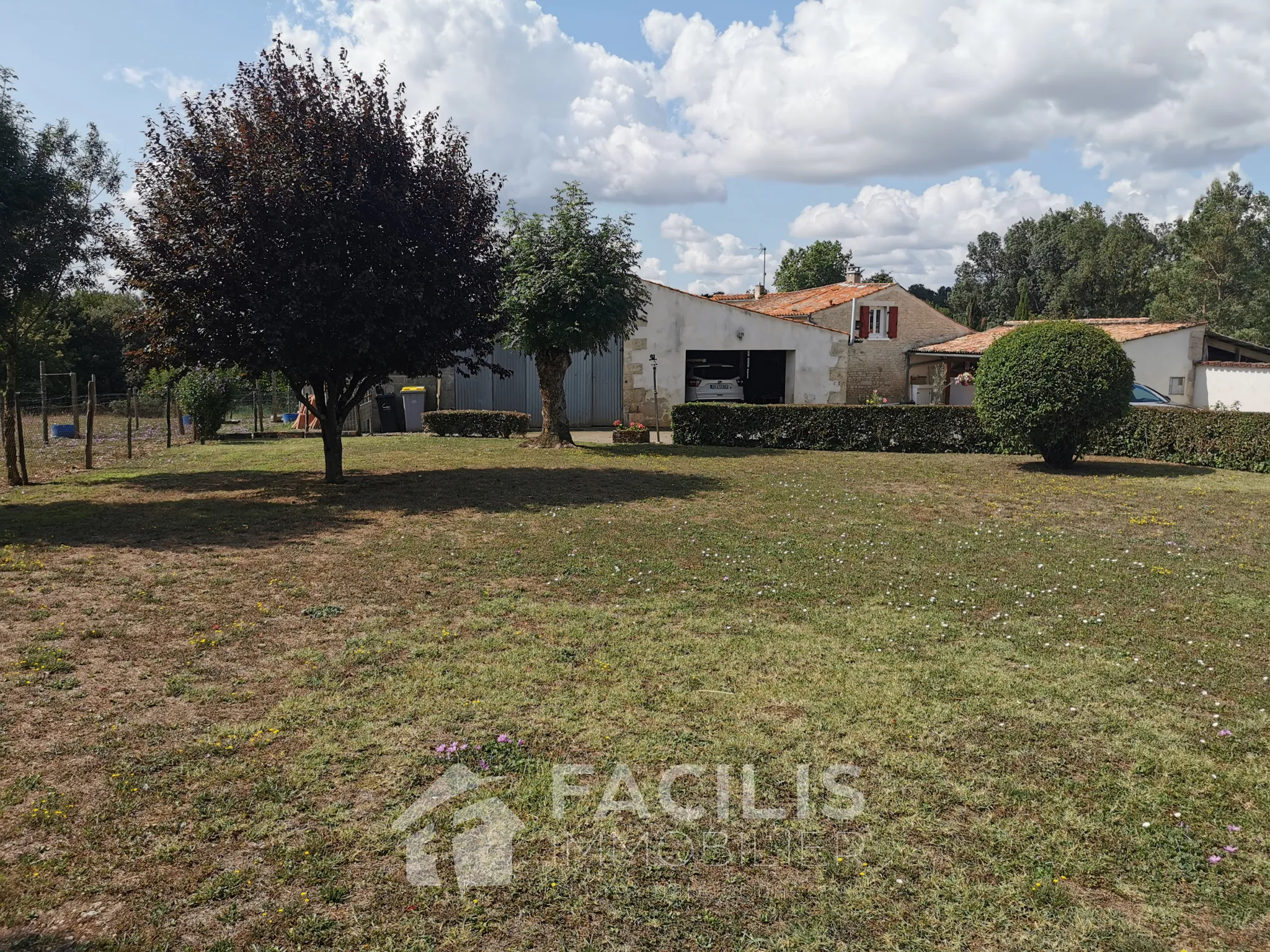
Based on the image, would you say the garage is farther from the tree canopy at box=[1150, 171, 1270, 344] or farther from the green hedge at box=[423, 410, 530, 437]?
the tree canopy at box=[1150, 171, 1270, 344]

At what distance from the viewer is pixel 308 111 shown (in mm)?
12227

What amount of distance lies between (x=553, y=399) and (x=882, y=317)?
66.9 feet

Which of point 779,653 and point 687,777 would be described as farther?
point 779,653

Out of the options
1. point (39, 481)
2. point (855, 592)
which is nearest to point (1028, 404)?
point (855, 592)

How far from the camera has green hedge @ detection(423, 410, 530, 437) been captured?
2323 centimetres

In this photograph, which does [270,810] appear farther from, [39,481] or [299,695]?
[39,481]

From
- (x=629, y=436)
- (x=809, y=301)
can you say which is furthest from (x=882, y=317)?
(x=629, y=436)

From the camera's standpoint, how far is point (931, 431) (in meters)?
19.3

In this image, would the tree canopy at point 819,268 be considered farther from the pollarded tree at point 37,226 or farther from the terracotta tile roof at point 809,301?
the pollarded tree at point 37,226

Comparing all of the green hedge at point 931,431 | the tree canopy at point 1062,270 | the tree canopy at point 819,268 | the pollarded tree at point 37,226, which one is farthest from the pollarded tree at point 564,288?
the tree canopy at point 819,268

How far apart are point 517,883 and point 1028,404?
1375 cm

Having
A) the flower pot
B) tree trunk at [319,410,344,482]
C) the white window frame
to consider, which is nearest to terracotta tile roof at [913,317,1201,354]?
the white window frame

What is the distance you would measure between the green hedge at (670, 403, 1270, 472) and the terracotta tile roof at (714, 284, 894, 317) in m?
11.5

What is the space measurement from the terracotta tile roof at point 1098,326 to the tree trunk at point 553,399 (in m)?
15.4
